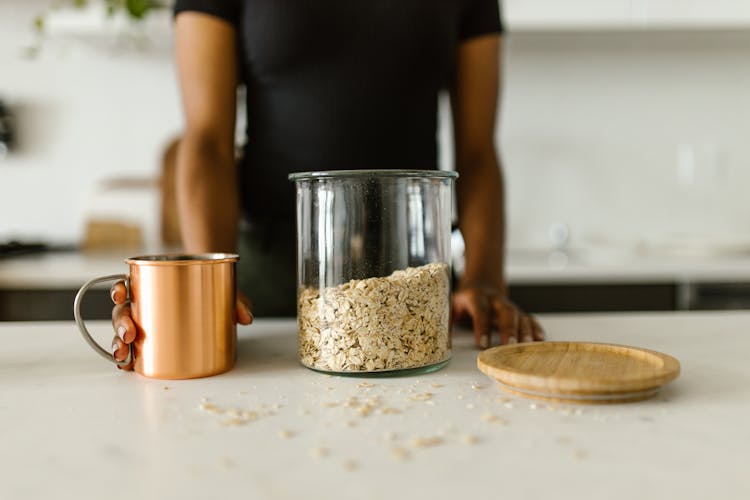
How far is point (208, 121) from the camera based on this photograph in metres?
1.04

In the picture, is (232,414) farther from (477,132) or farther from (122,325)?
(477,132)

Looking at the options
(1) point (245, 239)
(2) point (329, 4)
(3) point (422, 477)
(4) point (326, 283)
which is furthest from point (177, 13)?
(3) point (422, 477)

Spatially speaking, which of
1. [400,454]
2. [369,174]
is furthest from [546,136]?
[400,454]

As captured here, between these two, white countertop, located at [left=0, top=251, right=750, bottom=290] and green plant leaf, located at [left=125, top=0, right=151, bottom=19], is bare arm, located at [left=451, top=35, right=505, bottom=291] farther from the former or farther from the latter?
green plant leaf, located at [left=125, top=0, right=151, bottom=19]

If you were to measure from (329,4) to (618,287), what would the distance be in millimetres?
1034

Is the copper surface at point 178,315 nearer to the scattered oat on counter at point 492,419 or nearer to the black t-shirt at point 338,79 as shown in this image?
the scattered oat on counter at point 492,419

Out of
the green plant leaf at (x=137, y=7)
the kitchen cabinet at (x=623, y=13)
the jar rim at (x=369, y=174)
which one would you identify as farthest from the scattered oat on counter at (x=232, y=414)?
the kitchen cabinet at (x=623, y=13)

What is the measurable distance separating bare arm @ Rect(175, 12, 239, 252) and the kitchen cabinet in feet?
3.52

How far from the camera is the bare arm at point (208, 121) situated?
993 millimetres

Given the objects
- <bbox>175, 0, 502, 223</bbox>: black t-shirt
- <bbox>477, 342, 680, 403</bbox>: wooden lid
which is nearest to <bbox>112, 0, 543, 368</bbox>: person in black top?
<bbox>175, 0, 502, 223</bbox>: black t-shirt

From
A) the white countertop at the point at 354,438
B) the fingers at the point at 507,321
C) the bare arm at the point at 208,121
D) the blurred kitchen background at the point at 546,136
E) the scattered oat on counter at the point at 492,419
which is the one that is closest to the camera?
the white countertop at the point at 354,438

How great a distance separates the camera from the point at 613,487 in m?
0.40

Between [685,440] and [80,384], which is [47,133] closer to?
[80,384]

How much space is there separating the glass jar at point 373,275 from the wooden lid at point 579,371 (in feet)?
0.23
